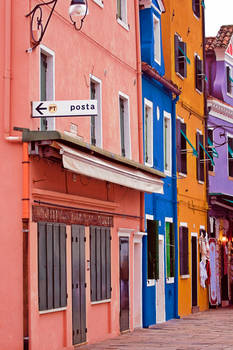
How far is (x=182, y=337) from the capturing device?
67.1ft

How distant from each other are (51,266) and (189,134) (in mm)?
13726

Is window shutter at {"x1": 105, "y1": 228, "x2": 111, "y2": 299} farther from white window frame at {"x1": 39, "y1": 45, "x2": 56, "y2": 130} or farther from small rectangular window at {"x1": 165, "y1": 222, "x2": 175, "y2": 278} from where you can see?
small rectangular window at {"x1": 165, "y1": 222, "x2": 175, "y2": 278}

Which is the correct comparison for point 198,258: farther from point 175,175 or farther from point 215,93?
point 215,93

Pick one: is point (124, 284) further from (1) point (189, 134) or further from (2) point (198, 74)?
(2) point (198, 74)

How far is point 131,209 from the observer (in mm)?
22250

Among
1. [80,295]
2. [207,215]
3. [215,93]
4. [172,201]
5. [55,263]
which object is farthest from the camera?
[215,93]

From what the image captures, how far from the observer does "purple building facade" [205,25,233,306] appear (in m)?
32.3

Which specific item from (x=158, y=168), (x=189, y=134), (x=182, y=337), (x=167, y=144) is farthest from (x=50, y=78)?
(x=189, y=134)

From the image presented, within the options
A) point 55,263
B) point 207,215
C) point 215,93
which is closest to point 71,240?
point 55,263

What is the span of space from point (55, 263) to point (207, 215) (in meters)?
15.3

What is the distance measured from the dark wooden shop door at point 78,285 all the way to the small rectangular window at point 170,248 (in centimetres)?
803


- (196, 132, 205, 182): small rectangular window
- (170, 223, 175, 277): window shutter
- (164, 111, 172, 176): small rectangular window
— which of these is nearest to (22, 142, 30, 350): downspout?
(164, 111, 172, 176): small rectangular window

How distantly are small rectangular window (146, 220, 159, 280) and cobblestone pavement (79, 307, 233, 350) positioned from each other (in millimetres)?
1390

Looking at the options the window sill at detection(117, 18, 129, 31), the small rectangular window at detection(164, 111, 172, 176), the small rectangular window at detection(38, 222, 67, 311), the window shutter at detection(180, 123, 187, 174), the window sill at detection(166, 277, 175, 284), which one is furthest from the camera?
the window shutter at detection(180, 123, 187, 174)
